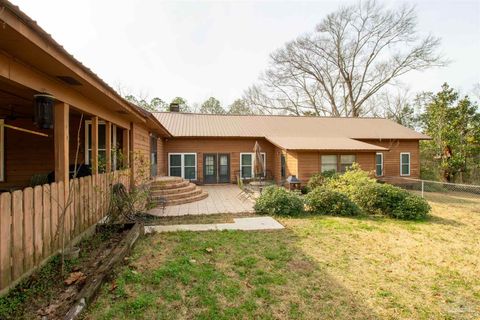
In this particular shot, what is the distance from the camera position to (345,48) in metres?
26.8

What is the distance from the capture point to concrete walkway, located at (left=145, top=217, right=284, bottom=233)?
19.6ft

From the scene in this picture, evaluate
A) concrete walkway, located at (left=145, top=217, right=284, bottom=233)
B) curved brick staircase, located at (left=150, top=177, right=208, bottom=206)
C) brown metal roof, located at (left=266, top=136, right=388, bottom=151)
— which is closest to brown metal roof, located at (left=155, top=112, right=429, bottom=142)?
brown metal roof, located at (left=266, top=136, right=388, bottom=151)

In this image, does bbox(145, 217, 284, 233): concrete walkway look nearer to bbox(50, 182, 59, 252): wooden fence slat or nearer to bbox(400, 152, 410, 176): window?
bbox(50, 182, 59, 252): wooden fence slat

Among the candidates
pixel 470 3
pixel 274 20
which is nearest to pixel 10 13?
pixel 274 20

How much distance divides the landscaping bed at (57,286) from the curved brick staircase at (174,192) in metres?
4.51

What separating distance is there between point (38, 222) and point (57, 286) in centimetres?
85

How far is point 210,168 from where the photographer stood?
15.9 meters

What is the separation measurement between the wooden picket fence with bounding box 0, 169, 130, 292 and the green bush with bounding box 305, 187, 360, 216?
6148 millimetres

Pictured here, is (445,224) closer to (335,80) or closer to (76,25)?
(76,25)

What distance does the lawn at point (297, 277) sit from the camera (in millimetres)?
2859

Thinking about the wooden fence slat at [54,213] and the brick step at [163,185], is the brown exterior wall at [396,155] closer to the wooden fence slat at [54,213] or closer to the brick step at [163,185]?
the brick step at [163,185]

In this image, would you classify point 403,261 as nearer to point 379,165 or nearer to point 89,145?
point 89,145

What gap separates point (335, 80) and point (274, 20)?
699 inches

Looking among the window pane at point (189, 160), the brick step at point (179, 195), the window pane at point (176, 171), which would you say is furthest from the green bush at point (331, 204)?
the window pane at point (176, 171)
